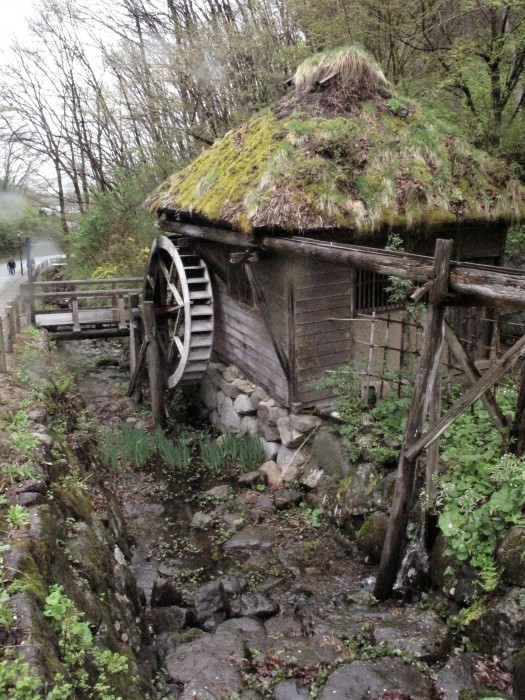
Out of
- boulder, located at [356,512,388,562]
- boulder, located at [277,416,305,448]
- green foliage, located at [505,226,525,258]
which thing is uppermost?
green foliage, located at [505,226,525,258]

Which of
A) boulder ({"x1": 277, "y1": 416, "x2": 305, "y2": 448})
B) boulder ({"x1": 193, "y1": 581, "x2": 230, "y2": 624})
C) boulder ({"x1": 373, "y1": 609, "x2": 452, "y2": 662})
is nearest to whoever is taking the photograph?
boulder ({"x1": 373, "y1": 609, "x2": 452, "y2": 662})

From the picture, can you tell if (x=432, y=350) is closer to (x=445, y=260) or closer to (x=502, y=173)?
(x=445, y=260)

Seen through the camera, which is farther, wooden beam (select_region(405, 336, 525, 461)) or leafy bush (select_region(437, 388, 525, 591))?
leafy bush (select_region(437, 388, 525, 591))

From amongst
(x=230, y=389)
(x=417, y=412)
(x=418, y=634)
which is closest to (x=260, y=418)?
(x=230, y=389)

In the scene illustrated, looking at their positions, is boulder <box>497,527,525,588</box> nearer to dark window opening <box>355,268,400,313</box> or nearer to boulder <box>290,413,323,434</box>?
boulder <box>290,413,323,434</box>

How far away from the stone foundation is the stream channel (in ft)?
1.31

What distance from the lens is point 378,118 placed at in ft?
25.9

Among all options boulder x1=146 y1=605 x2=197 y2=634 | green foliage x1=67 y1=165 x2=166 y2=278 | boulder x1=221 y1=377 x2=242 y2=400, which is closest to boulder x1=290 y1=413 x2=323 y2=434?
boulder x1=221 y1=377 x2=242 y2=400

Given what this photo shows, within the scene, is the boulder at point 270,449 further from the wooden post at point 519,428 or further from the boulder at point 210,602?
the wooden post at point 519,428

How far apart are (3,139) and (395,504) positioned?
24625mm

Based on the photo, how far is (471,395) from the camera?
4.21m

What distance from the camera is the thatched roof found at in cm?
692

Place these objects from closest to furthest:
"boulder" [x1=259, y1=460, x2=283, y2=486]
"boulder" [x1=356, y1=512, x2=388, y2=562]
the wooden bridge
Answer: "boulder" [x1=356, y1=512, x2=388, y2=562], "boulder" [x1=259, y1=460, x2=283, y2=486], the wooden bridge

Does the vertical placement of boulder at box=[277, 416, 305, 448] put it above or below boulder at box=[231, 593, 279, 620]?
above
